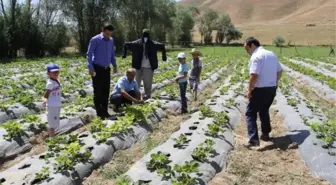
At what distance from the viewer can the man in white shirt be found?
701cm

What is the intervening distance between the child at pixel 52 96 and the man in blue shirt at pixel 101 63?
1.44 meters

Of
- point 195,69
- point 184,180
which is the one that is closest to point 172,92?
point 195,69

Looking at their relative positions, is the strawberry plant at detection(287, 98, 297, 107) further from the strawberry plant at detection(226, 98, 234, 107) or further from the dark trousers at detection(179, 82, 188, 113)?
the dark trousers at detection(179, 82, 188, 113)

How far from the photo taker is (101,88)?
8.90 m

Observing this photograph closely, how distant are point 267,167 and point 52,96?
3.85 meters

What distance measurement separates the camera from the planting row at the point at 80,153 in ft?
17.1

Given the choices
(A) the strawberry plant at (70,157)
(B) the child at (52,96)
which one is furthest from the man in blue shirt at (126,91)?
(A) the strawberry plant at (70,157)

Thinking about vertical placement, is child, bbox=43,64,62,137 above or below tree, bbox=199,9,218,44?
below

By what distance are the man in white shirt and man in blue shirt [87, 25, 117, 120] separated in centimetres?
312

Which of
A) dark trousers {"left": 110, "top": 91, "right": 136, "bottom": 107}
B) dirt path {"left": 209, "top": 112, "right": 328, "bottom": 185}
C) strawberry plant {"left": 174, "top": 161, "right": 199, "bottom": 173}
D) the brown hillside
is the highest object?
the brown hillside

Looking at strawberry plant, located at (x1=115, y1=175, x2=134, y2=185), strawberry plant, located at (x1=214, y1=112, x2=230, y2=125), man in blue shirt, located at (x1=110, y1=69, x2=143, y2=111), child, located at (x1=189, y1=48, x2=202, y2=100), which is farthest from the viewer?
child, located at (x1=189, y1=48, x2=202, y2=100)

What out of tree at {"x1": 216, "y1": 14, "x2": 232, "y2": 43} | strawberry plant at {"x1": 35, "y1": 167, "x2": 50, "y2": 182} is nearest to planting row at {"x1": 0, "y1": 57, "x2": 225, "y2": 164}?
strawberry plant at {"x1": 35, "y1": 167, "x2": 50, "y2": 182}

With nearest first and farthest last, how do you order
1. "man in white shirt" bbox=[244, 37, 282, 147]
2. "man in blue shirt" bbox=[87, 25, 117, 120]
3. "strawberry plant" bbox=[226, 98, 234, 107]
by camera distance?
"man in white shirt" bbox=[244, 37, 282, 147] < "man in blue shirt" bbox=[87, 25, 117, 120] < "strawberry plant" bbox=[226, 98, 234, 107]

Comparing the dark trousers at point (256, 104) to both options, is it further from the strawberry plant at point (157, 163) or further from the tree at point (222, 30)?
the tree at point (222, 30)
